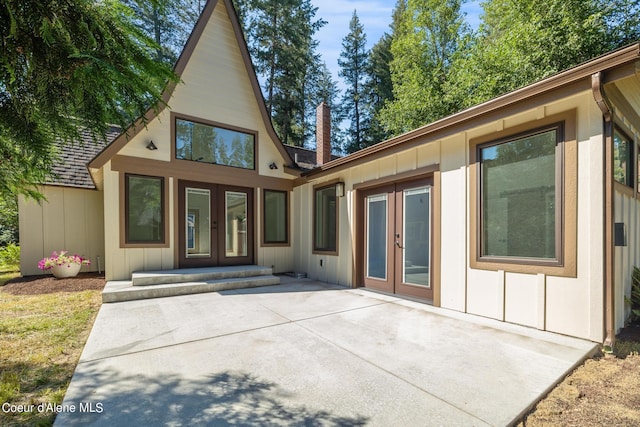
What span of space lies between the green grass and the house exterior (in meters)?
1.55

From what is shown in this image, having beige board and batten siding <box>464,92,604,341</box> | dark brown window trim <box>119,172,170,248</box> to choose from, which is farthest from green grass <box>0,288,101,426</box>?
beige board and batten siding <box>464,92,604,341</box>

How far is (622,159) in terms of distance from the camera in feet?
12.8

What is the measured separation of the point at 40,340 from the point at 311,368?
301 centimetres

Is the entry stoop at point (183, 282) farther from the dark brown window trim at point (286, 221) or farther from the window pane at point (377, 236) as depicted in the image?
the window pane at point (377, 236)

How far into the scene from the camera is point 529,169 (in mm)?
3674

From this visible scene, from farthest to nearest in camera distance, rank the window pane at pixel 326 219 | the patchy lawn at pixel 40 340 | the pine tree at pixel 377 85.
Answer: the pine tree at pixel 377 85 → the window pane at pixel 326 219 → the patchy lawn at pixel 40 340

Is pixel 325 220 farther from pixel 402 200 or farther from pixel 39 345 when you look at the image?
pixel 39 345

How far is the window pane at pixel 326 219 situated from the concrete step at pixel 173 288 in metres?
1.48

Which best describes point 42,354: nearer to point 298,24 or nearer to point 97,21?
point 97,21

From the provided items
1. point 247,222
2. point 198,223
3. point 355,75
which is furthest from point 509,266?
point 355,75

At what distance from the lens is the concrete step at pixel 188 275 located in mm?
5672

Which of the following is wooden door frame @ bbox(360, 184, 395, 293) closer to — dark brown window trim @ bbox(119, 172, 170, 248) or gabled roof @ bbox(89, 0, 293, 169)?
gabled roof @ bbox(89, 0, 293, 169)

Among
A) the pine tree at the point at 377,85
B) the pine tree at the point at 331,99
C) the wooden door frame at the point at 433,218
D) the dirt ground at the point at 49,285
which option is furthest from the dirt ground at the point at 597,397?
the pine tree at the point at 331,99

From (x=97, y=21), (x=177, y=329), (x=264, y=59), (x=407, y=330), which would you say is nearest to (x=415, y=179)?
(x=407, y=330)
